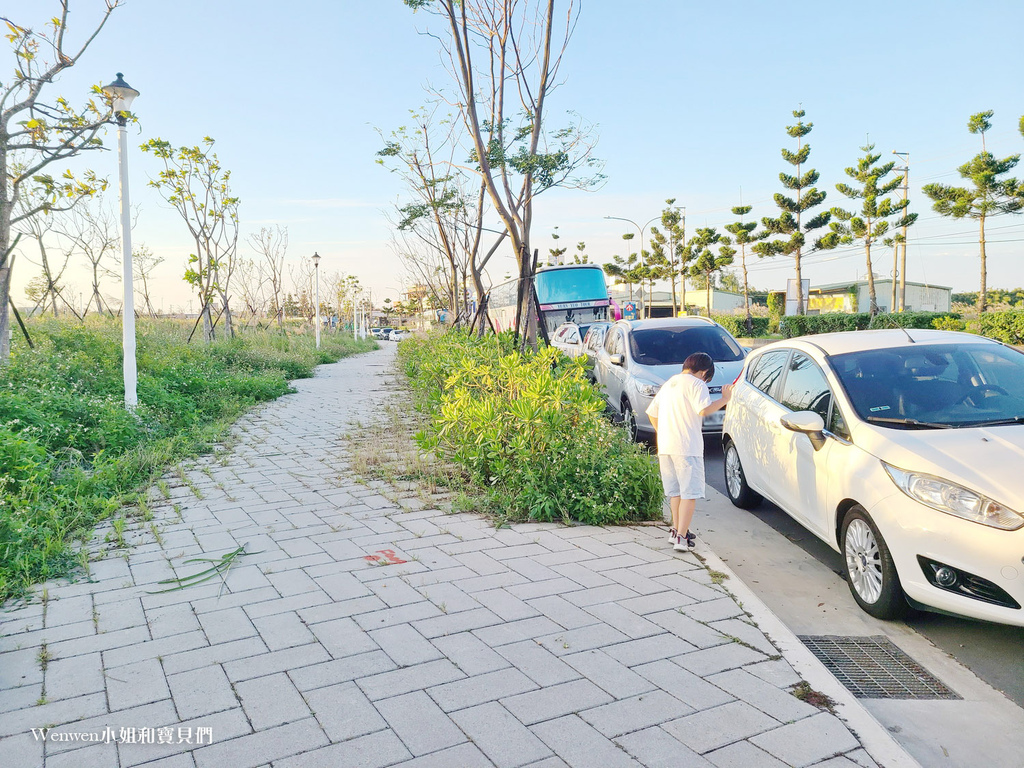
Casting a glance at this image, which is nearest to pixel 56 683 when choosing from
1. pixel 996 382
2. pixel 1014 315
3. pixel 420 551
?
pixel 420 551

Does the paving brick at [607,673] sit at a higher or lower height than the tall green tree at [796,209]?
lower

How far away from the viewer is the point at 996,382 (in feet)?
14.8

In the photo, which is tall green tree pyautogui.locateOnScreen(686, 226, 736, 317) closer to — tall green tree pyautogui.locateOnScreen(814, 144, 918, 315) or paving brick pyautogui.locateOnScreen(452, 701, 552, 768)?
tall green tree pyautogui.locateOnScreen(814, 144, 918, 315)

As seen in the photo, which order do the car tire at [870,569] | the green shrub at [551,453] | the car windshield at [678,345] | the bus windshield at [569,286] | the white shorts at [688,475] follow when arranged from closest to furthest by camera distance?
the car tire at [870,569]
the white shorts at [688,475]
the green shrub at [551,453]
the car windshield at [678,345]
the bus windshield at [569,286]

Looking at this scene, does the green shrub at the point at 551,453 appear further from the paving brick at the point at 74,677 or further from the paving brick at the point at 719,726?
the paving brick at the point at 74,677

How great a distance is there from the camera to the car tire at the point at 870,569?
374 cm

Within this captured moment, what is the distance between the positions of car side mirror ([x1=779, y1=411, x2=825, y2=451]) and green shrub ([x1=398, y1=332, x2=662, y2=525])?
1.34 metres

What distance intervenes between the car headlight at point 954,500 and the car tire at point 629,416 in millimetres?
4917

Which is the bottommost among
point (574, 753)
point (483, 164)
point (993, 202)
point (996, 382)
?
point (574, 753)

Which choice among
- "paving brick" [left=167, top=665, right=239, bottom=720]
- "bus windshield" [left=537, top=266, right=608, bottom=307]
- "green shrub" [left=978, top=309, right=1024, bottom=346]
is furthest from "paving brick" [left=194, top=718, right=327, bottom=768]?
"green shrub" [left=978, top=309, right=1024, bottom=346]

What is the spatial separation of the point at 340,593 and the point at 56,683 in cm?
139

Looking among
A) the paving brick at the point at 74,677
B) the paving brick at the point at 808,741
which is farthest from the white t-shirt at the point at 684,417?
the paving brick at the point at 74,677

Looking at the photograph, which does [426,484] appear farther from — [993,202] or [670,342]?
[993,202]

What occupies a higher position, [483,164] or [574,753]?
[483,164]
